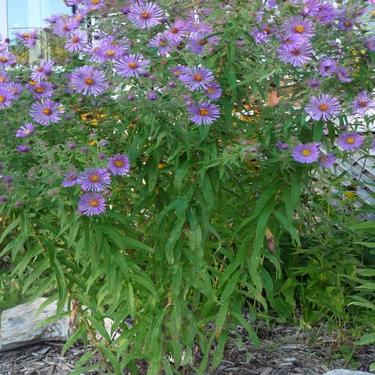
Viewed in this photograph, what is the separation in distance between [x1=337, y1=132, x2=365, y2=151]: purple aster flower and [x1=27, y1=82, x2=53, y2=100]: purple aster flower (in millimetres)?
961

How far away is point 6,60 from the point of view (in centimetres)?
255

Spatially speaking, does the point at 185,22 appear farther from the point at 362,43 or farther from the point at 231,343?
the point at 231,343

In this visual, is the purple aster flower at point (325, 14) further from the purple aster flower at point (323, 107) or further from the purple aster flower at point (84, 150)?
the purple aster flower at point (84, 150)

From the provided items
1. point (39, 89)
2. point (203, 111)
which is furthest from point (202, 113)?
point (39, 89)

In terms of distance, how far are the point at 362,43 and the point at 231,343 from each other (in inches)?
59.7

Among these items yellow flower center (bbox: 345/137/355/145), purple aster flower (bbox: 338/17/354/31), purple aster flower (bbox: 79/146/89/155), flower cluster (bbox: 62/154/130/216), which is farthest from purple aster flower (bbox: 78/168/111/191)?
purple aster flower (bbox: 338/17/354/31)

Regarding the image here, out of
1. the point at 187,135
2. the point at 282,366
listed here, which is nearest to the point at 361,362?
the point at 282,366

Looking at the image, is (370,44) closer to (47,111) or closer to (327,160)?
(327,160)

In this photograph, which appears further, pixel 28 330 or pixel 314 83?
pixel 28 330

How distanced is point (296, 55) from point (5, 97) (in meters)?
0.94

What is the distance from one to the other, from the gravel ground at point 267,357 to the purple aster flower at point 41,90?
1.32 m

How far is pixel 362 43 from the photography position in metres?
2.39

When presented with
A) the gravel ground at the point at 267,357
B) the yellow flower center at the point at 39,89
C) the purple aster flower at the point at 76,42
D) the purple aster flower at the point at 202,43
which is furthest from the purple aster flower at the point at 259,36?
the gravel ground at the point at 267,357

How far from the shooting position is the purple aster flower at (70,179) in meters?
2.13
